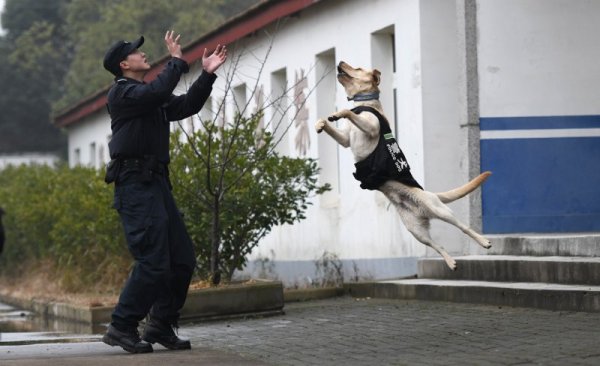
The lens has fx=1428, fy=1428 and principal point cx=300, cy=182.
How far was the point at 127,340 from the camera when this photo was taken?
10219 mm

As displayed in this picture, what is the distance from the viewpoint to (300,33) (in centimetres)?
2130

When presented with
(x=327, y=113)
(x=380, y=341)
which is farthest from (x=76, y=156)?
(x=380, y=341)

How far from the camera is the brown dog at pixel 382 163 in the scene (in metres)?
9.80

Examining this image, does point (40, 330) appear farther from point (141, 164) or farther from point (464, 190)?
point (464, 190)

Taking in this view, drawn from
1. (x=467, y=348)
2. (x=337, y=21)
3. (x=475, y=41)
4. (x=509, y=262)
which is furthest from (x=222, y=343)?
(x=337, y=21)

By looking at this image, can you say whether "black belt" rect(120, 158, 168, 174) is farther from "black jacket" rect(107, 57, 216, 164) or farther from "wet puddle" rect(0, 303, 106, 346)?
"wet puddle" rect(0, 303, 106, 346)

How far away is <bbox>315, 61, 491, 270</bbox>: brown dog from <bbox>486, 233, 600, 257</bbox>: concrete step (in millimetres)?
3068

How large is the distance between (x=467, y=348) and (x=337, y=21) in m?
10.9

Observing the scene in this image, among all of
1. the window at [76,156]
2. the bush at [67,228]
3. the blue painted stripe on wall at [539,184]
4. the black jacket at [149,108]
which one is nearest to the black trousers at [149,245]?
the black jacket at [149,108]

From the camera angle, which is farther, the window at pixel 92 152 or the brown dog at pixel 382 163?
the window at pixel 92 152

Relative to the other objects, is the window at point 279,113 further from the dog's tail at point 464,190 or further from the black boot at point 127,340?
the dog's tail at point 464,190

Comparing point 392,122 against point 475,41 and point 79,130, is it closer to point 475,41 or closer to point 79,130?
point 475,41

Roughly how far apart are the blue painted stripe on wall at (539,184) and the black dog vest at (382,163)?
506cm

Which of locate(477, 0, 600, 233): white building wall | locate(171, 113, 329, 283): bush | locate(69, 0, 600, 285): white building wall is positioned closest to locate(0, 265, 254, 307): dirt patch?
locate(171, 113, 329, 283): bush
